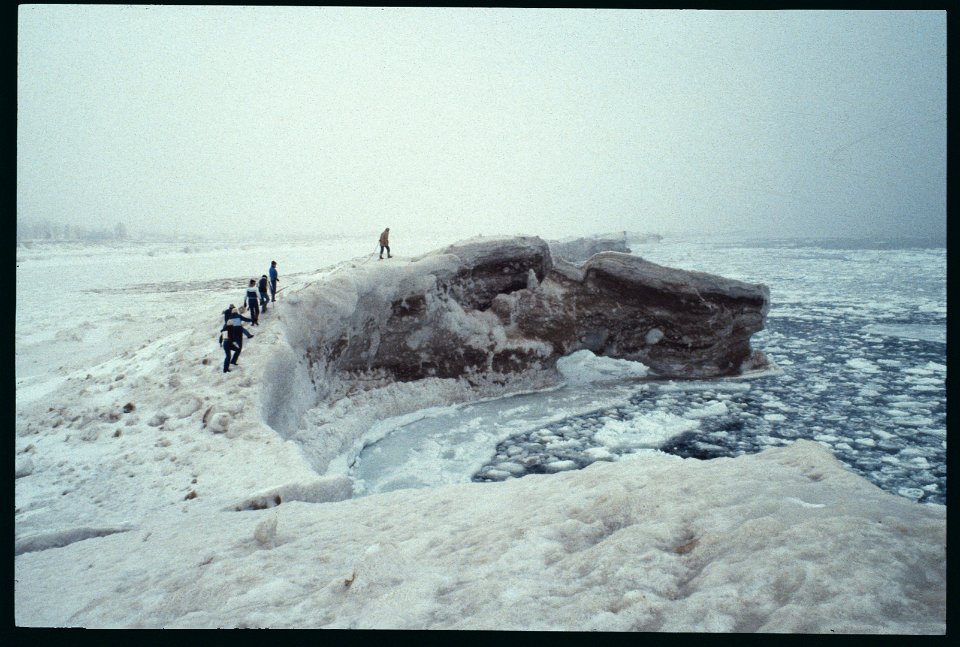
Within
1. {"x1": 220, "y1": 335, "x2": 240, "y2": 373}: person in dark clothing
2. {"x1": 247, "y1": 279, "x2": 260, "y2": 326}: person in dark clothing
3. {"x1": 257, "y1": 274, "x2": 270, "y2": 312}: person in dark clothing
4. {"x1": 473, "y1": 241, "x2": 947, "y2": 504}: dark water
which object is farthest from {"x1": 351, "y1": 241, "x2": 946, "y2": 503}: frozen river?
{"x1": 257, "y1": 274, "x2": 270, "y2": 312}: person in dark clothing

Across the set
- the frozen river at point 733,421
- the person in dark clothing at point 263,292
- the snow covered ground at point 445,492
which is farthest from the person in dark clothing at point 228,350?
the frozen river at point 733,421

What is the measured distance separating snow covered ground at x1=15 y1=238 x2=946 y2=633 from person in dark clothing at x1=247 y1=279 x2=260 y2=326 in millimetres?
145

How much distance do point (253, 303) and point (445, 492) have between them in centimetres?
497

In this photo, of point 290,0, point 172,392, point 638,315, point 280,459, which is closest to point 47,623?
point 280,459

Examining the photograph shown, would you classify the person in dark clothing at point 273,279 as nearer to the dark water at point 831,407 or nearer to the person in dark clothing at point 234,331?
the person in dark clothing at point 234,331

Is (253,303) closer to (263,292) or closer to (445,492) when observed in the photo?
(263,292)

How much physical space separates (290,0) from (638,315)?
9260 millimetres

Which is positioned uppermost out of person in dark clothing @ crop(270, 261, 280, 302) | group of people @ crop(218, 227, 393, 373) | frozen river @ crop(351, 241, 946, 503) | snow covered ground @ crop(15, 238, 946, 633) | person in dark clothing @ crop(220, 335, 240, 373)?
person in dark clothing @ crop(270, 261, 280, 302)

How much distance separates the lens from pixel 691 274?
35.7 feet

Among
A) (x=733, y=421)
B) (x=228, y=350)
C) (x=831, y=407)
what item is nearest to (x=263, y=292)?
(x=228, y=350)

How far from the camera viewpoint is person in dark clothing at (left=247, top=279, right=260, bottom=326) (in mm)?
7505

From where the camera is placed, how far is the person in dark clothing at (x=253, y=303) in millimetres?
7505

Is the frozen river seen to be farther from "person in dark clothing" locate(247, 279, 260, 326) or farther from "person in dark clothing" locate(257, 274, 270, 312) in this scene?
"person in dark clothing" locate(257, 274, 270, 312)

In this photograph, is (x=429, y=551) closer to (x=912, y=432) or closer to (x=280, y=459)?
(x=280, y=459)
